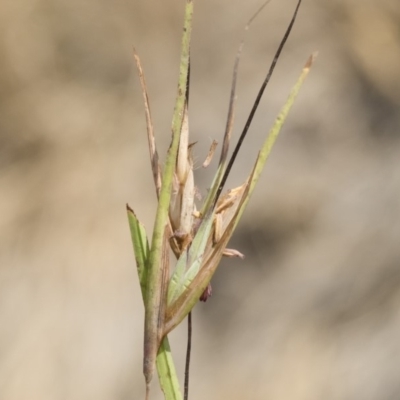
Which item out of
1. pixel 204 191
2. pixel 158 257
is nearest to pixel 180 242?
pixel 158 257

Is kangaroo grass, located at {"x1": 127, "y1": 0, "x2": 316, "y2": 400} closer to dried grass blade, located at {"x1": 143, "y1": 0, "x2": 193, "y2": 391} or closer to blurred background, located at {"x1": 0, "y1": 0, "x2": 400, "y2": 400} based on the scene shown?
dried grass blade, located at {"x1": 143, "y1": 0, "x2": 193, "y2": 391}

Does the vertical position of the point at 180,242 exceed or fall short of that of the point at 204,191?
it exceeds it

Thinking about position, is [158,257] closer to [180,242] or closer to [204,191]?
[180,242]

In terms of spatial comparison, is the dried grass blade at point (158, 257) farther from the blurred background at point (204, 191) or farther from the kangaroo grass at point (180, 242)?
the blurred background at point (204, 191)

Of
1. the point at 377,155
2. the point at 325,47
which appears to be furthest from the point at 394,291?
the point at 325,47

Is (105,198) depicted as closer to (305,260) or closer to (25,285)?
(25,285)

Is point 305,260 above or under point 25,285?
above
